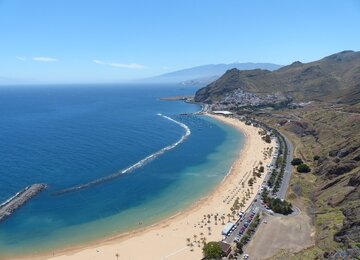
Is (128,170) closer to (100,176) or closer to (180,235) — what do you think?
(100,176)

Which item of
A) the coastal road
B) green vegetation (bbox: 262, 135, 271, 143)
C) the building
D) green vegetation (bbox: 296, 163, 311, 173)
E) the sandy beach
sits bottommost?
the sandy beach

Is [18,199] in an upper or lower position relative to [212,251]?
lower

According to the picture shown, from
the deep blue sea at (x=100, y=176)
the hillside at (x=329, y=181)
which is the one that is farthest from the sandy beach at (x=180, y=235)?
the hillside at (x=329, y=181)

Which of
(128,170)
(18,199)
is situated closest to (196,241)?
(18,199)

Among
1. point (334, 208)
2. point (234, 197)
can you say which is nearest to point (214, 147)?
point (234, 197)

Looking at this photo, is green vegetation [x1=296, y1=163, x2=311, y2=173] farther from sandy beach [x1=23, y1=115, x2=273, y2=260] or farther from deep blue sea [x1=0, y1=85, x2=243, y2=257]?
deep blue sea [x1=0, y1=85, x2=243, y2=257]

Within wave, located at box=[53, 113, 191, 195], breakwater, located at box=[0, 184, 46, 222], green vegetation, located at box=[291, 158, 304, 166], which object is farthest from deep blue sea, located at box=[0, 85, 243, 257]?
green vegetation, located at box=[291, 158, 304, 166]

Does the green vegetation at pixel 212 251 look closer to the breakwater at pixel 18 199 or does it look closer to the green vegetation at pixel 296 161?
the breakwater at pixel 18 199
